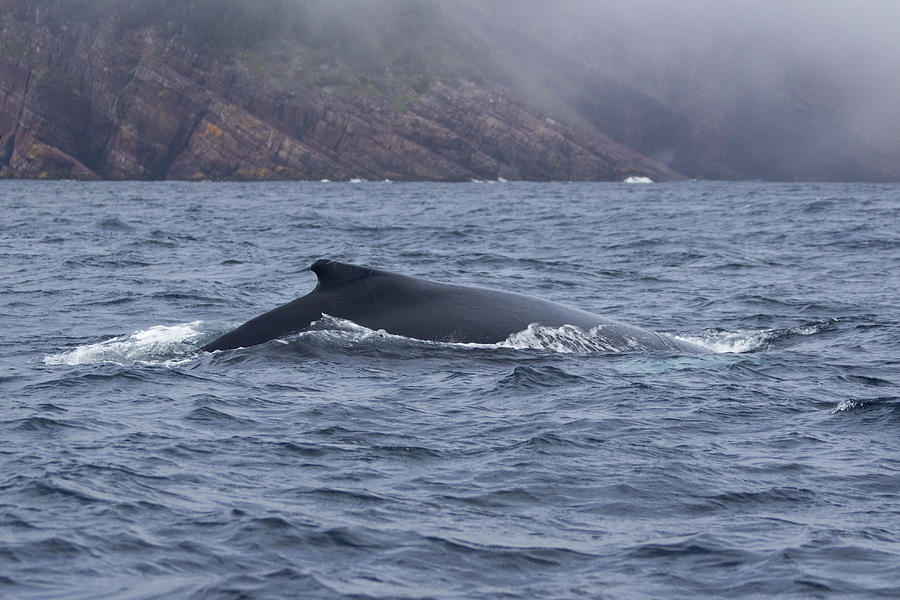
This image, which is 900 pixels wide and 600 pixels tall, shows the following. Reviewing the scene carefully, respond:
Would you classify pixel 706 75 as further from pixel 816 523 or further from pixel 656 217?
pixel 816 523

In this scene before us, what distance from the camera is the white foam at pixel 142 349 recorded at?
1208cm

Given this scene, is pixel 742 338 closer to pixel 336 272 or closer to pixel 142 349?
pixel 336 272

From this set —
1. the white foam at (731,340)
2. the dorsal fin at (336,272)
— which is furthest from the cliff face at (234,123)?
the dorsal fin at (336,272)

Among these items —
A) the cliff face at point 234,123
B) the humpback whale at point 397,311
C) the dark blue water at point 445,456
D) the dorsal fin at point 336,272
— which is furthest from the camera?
the cliff face at point 234,123

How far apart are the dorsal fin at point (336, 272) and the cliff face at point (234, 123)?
116294mm

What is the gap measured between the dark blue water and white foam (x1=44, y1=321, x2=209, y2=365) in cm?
7

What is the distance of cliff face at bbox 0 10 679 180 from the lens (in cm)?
12712

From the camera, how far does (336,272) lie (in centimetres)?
1194

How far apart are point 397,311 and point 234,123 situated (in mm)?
122729

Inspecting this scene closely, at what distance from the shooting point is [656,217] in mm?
43250

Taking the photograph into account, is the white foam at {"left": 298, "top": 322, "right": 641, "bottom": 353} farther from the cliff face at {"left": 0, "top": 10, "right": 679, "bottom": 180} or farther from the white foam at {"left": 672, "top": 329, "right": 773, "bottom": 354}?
the cliff face at {"left": 0, "top": 10, "right": 679, "bottom": 180}

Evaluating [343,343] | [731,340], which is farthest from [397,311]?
[731,340]

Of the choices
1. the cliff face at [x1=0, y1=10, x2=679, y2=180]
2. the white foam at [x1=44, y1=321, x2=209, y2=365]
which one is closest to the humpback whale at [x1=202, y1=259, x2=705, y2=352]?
the white foam at [x1=44, y1=321, x2=209, y2=365]

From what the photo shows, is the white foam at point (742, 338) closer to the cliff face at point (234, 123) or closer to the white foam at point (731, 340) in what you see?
the white foam at point (731, 340)
